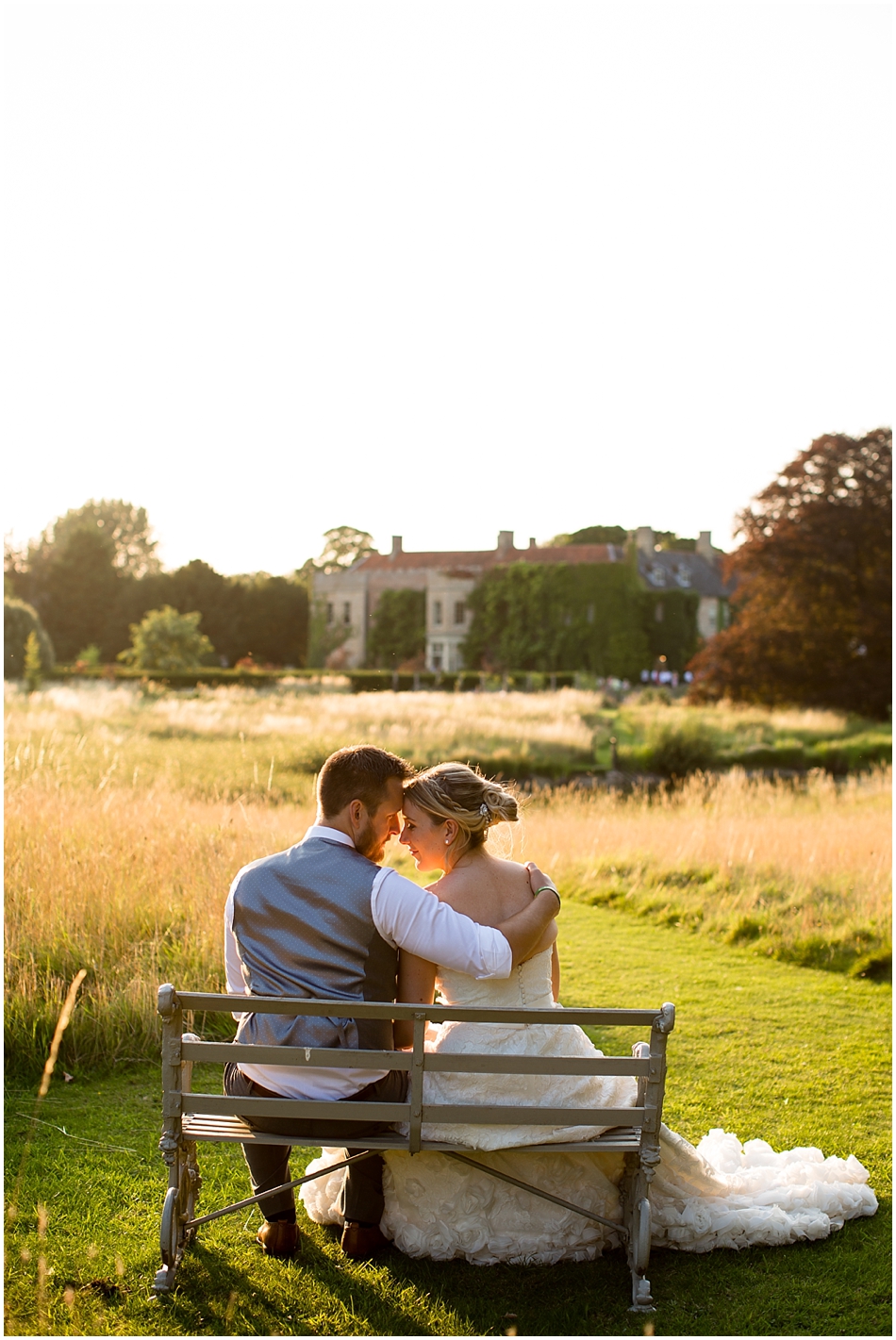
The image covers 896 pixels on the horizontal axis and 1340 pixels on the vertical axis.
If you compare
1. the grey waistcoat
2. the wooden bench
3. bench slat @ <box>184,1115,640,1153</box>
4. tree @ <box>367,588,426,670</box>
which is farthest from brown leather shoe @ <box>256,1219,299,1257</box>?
tree @ <box>367,588,426,670</box>

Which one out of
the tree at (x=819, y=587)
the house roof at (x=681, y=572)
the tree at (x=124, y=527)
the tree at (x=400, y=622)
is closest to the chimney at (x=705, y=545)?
the house roof at (x=681, y=572)

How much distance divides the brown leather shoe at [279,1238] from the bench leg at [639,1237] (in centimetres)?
91

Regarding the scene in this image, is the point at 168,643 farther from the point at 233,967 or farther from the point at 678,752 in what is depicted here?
the point at 233,967

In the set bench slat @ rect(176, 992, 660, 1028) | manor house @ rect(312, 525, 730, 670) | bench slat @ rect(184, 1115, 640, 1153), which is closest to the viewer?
bench slat @ rect(176, 992, 660, 1028)

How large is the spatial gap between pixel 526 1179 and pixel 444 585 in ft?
134

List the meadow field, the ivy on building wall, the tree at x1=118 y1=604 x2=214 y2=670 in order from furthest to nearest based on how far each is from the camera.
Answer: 1. the ivy on building wall
2. the tree at x1=118 y1=604 x2=214 y2=670
3. the meadow field

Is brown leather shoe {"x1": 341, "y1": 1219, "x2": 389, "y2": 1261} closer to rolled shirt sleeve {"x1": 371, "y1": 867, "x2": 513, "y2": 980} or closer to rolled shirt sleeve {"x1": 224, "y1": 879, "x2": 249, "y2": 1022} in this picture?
rolled shirt sleeve {"x1": 224, "y1": 879, "x2": 249, "y2": 1022}

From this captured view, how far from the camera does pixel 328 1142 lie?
2.69m

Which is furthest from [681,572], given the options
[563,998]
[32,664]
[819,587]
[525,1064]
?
[525,1064]

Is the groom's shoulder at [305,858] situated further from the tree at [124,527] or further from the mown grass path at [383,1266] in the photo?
the tree at [124,527]

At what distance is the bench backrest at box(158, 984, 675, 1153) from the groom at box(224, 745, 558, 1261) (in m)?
0.11

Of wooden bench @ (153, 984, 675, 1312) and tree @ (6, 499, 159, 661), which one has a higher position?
tree @ (6, 499, 159, 661)

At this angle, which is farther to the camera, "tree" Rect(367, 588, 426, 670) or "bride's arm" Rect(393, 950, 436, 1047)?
"tree" Rect(367, 588, 426, 670)

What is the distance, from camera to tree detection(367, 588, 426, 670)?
44094mm
